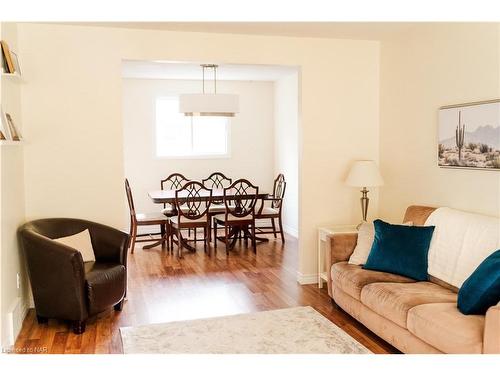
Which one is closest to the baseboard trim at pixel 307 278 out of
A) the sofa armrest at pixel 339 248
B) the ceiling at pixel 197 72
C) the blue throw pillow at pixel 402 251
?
the sofa armrest at pixel 339 248

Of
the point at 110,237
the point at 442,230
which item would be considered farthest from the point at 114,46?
the point at 442,230

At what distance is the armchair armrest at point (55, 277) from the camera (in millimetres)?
3742

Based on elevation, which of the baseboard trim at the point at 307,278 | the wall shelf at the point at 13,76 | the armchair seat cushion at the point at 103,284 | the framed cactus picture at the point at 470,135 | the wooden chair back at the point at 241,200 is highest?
the wall shelf at the point at 13,76

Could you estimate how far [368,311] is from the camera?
12.1 feet

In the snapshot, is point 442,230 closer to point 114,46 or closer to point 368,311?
point 368,311

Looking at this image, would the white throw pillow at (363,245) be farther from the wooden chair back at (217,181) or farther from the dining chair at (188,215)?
the wooden chair back at (217,181)

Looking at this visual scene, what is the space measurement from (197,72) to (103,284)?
424 centimetres

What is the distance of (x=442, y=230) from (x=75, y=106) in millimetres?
3208

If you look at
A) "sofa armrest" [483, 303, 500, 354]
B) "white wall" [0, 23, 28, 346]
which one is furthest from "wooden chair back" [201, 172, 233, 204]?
"sofa armrest" [483, 303, 500, 354]

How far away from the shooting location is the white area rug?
351 centimetres

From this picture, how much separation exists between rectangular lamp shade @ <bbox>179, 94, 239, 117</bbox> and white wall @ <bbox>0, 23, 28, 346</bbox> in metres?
2.63

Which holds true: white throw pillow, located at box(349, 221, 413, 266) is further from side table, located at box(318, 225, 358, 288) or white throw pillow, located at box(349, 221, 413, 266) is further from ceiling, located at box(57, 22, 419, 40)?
ceiling, located at box(57, 22, 419, 40)

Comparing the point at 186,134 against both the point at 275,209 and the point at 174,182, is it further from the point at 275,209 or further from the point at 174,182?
the point at 275,209

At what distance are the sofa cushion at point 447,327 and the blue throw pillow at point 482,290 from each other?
0.16ft
